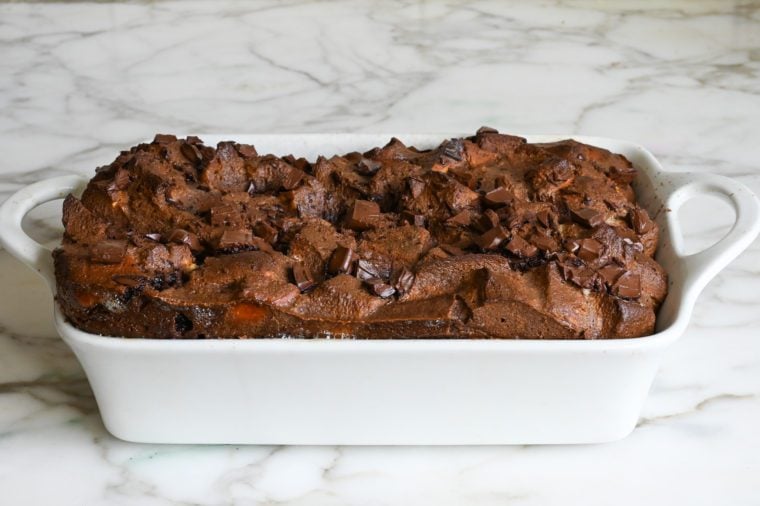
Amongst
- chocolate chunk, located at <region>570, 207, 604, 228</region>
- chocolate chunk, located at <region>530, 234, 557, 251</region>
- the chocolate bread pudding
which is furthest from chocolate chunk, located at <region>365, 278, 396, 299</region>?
chocolate chunk, located at <region>570, 207, 604, 228</region>

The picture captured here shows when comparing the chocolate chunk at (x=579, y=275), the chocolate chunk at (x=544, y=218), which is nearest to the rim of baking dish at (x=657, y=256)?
the chocolate chunk at (x=579, y=275)

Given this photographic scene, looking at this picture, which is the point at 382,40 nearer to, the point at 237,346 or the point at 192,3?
the point at 192,3

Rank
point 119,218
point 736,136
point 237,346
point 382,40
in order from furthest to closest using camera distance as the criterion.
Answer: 1. point 382,40
2. point 736,136
3. point 119,218
4. point 237,346

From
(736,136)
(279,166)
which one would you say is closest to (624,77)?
(736,136)

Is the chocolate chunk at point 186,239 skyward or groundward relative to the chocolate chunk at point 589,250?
groundward

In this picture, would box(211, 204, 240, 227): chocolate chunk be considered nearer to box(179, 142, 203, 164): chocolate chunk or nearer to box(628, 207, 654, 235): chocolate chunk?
box(179, 142, 203, 164): chocolate chunk

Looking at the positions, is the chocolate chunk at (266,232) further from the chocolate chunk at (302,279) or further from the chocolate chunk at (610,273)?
the chocolate chunk at (610,273)

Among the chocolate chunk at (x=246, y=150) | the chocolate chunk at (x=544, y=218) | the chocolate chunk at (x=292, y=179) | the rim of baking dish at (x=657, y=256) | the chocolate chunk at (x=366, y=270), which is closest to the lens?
the rim of baking dish at (x=657, y=256)
